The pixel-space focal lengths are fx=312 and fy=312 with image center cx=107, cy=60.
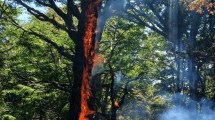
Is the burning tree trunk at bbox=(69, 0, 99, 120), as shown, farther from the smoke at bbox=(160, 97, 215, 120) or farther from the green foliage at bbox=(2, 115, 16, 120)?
the smoke at bbox=(160, 97, 215, 120)

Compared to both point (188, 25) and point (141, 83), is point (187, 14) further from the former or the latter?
point (141, 83)

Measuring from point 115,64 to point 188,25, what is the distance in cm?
590

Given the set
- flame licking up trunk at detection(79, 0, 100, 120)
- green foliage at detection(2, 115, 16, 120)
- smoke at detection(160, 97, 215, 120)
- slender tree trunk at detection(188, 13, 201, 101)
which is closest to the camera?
flame licking up trunk at detection(79, 0, 100, 120)

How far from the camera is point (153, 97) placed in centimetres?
3978

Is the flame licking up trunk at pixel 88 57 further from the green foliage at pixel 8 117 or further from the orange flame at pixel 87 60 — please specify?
the green foliage at pixel 8 117

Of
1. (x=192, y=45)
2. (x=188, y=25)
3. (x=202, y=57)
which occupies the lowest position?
(x=202, y=57)

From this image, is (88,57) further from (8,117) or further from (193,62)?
(8,117)

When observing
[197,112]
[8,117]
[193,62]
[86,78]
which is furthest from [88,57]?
[197,112]

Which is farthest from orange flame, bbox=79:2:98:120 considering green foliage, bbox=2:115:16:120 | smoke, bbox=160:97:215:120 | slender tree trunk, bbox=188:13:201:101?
smoke, bbox=160:97:215:120

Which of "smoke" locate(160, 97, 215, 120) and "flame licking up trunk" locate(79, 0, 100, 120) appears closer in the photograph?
"flame licking up trunk" locate(79, 0, 100, 120)

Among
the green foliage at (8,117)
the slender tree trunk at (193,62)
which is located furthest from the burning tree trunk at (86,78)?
the green foliage at (8,117)

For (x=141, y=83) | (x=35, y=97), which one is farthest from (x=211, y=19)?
(x=35, y=97)

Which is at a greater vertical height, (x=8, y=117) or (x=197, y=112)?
(x=197, y=112)

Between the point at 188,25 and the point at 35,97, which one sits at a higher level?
the point at 188,25
